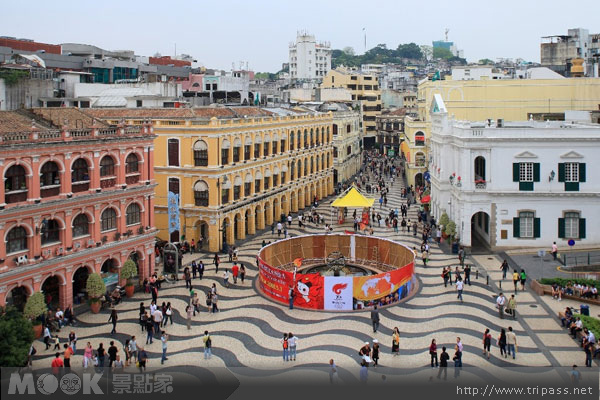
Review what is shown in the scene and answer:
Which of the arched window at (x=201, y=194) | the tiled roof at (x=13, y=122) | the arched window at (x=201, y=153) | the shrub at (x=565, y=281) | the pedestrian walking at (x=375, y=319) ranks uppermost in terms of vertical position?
the tiled roof at (x=13, y=122)

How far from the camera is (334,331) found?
30.6 meters

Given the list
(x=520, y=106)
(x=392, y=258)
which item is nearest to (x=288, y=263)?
(x=392, y=258)

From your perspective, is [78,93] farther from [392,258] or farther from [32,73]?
[392,258]

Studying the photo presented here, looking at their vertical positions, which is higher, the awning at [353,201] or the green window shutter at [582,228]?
the awning at [353,201]

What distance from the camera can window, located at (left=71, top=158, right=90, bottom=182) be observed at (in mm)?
34062

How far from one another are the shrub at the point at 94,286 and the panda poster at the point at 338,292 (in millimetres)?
12572

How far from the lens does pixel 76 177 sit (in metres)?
34.3

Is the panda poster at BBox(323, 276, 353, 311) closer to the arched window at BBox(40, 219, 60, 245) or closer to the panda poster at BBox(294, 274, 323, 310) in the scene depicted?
the panda poster at BBox(294, 274, 323, 310)

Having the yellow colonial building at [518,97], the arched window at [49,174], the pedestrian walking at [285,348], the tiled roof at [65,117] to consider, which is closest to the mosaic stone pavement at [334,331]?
the pedestrian walking at [285,348]

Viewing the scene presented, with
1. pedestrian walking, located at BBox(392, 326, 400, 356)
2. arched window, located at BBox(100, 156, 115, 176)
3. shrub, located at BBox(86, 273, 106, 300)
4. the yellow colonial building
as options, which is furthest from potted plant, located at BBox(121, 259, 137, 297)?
the yellow colonial building

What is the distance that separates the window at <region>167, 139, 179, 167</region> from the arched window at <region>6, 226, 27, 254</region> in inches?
749

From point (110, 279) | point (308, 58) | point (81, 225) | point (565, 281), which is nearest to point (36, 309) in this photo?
point (81, 225)

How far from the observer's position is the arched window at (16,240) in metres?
30.4

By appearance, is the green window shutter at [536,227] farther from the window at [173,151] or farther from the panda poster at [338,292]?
the window at [173,151]
